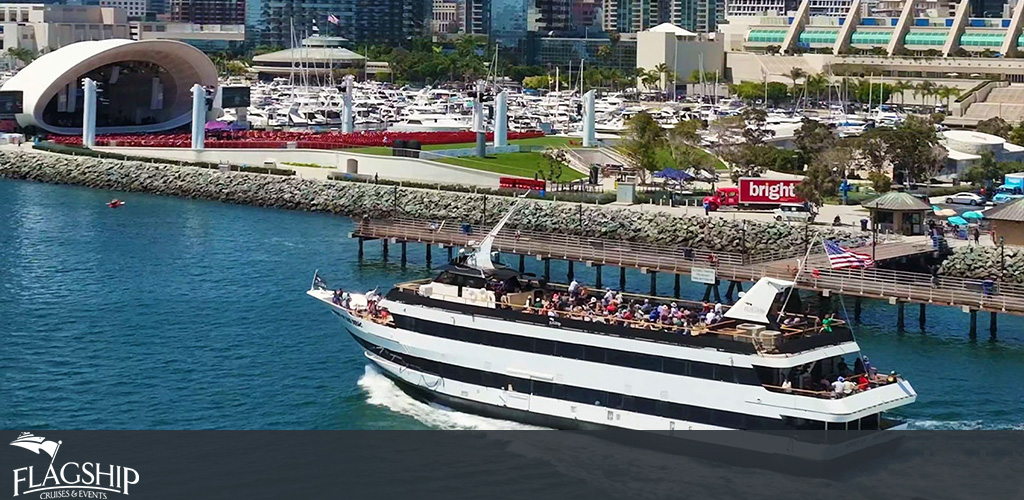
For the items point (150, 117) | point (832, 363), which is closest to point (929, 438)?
point (832, 363)

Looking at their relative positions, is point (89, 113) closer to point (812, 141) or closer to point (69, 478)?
point (812, 141)

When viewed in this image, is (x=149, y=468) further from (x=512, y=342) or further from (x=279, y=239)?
(x=279, y=239)

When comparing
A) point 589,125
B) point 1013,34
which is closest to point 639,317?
point 589,125

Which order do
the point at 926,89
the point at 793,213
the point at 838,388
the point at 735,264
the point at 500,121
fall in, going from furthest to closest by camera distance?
1. the point at 926,89
2. the point at 500,121
3. the point at 793,213
4. the point at 735,264
5. the point at 838,388

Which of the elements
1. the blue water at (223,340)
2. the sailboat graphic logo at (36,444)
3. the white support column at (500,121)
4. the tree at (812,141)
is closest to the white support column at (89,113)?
the white support column at (500,121)

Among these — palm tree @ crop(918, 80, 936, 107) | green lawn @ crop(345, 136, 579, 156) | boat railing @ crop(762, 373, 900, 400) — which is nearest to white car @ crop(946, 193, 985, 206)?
green lawn @ crop(345, 136, 579, 156)

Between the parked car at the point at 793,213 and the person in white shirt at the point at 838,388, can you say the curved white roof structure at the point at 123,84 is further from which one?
the person in white shirt at the point at 838,388
